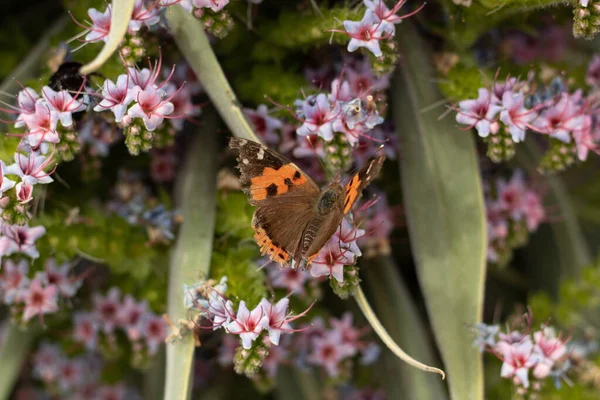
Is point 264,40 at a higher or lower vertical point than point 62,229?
higher

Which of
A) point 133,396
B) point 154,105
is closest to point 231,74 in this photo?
point 154,105

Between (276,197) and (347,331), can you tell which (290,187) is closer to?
(276,197)

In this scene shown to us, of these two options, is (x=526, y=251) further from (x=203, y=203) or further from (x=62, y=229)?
(x=62, y=229)

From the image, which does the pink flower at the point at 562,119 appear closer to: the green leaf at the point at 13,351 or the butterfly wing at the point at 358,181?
the butterfly wing at the point at 358,181

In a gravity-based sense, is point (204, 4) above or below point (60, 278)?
above

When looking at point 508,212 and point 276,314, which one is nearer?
point 276,314

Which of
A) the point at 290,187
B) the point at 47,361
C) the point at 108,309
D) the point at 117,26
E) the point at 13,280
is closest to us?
the point at 117,26

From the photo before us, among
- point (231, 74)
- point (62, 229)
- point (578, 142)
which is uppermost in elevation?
point (231, 74)

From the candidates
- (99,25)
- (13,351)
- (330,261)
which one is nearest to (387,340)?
(330,261)
